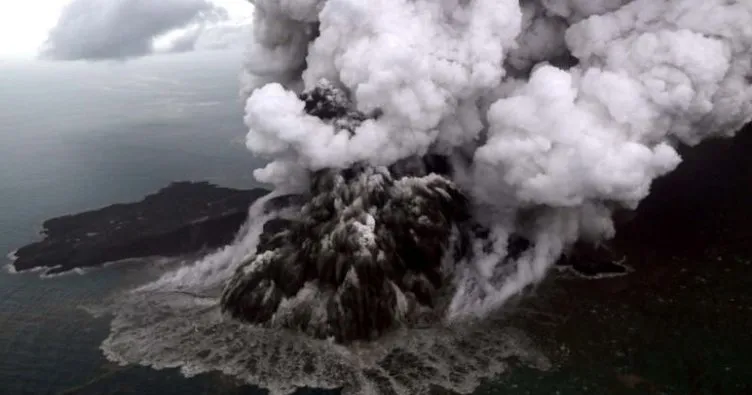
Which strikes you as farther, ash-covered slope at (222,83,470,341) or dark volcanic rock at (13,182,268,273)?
dark volcanic rock at (13,182,268,273)

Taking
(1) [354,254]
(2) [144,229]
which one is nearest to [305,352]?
(1) [354,254]

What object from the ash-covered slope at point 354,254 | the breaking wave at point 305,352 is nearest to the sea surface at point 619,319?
the breaking wave at point 305,352

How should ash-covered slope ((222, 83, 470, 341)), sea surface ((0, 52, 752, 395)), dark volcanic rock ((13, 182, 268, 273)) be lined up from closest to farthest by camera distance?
sea surface ((0, 52, 752, 395)) < ash-covered slope ((222, 83, 470, 341)) < dark volcanic rock ((13, 182, 268, 273))

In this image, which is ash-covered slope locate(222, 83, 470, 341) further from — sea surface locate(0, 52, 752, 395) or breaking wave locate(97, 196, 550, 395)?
sea surface locate(0, 52, 752, 395)

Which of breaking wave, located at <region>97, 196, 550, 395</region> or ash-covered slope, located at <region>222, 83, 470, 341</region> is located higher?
ash-covered slope, located at <region>222, 83, 470, 341</region>

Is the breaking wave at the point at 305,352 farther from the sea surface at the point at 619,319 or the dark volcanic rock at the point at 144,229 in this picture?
the dark volcanic rock at the point at 144,229

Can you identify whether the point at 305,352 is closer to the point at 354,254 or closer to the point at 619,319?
the point at 354,254

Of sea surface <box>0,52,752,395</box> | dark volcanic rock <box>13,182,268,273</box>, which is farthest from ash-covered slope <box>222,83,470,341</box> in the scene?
dark volcanic rock <box>13,182,268,273</box>

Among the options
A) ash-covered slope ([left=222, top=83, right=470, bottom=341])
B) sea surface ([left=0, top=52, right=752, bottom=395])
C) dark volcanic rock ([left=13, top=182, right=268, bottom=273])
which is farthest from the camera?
dark volcanic rock ([left=13, top=182, right=268, bottom=273])
